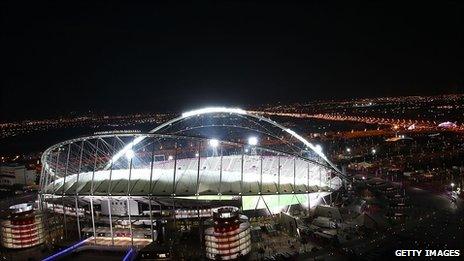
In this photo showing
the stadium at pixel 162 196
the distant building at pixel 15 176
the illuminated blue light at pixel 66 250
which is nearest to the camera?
the illuminated blue light at pixel 66 250

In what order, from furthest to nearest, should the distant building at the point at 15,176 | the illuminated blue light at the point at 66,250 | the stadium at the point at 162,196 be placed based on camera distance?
the distant building at the point at 15,176 → the stadium at the point at 162,196 → the illuminated blue light at the point at 66,250

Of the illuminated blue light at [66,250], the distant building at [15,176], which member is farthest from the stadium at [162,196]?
the distant building at [15,176]

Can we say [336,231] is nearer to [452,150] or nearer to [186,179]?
[186,179]

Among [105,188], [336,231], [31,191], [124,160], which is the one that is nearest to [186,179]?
[105,188]

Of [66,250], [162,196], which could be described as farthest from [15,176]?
[162,196]

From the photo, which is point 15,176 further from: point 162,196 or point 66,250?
point 162,196

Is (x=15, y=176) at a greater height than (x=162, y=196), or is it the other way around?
(x=162, y=196)

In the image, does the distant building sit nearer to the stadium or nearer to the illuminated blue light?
the stadium

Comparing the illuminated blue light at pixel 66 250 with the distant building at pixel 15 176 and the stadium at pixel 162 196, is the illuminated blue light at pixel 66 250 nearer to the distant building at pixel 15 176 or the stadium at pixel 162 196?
the stadium at pixel 162 196

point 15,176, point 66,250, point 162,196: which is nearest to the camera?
point 66,250
